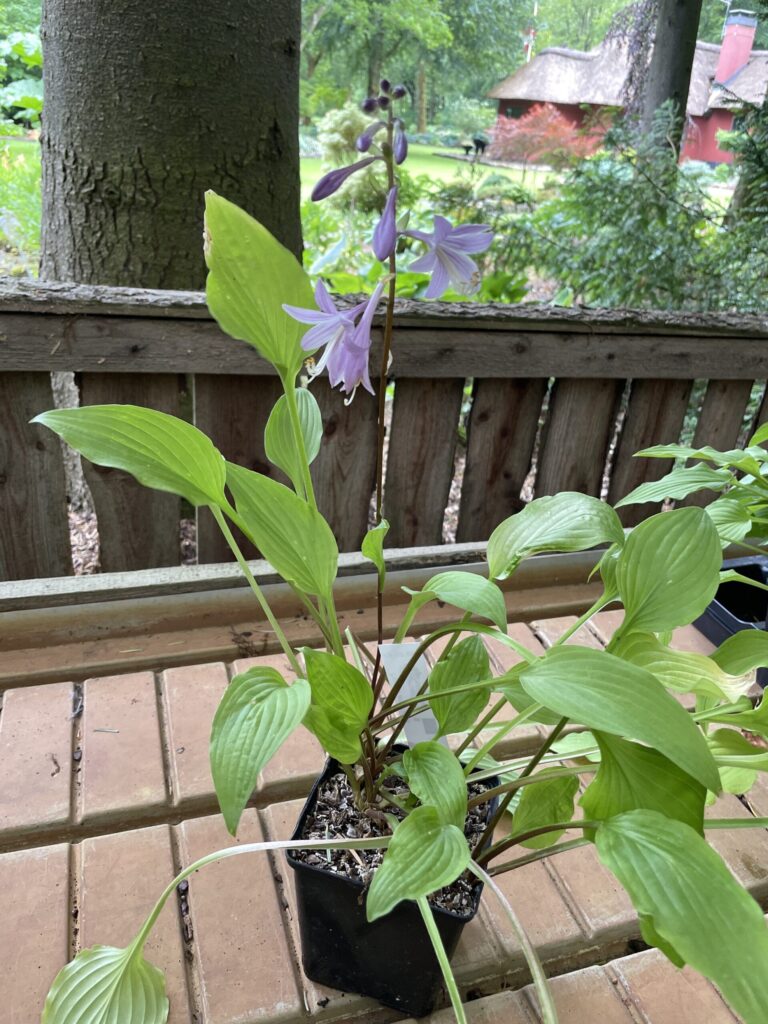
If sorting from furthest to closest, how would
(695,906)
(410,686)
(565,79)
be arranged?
(565,79) → (410,686) → (695,906)

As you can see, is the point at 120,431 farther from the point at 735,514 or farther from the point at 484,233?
the point at 735,514

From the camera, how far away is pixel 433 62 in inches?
287

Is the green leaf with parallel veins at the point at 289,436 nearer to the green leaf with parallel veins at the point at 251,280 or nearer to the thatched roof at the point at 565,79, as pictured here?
the green leaf with parallel veins at the point at 251,280

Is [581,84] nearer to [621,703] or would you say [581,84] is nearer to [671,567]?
[671,567]

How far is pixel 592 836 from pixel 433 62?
27.2ft

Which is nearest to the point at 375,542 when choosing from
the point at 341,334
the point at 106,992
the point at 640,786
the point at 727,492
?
the point at 341,334

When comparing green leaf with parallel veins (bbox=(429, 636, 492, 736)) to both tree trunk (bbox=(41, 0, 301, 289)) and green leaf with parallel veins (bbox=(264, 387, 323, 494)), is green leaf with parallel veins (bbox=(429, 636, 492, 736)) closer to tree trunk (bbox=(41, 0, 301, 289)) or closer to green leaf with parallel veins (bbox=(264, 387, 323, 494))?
green leaf with parallel veins (bbox=(264, 387, 323, 494))

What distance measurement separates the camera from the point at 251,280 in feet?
1.87

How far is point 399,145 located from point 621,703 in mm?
454

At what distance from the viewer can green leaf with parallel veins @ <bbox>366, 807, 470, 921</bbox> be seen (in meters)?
0.47

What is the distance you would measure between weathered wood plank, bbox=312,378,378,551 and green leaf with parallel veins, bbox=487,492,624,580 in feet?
2.14

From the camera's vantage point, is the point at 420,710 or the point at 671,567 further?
the point at 420,710

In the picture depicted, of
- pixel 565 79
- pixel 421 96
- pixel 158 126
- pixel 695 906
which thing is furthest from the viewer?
pixel 565 79

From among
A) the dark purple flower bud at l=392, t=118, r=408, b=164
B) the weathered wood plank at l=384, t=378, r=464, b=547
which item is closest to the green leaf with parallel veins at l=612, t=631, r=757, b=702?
the dark purple flower bud at l=392, t=118, r=408, b=164
